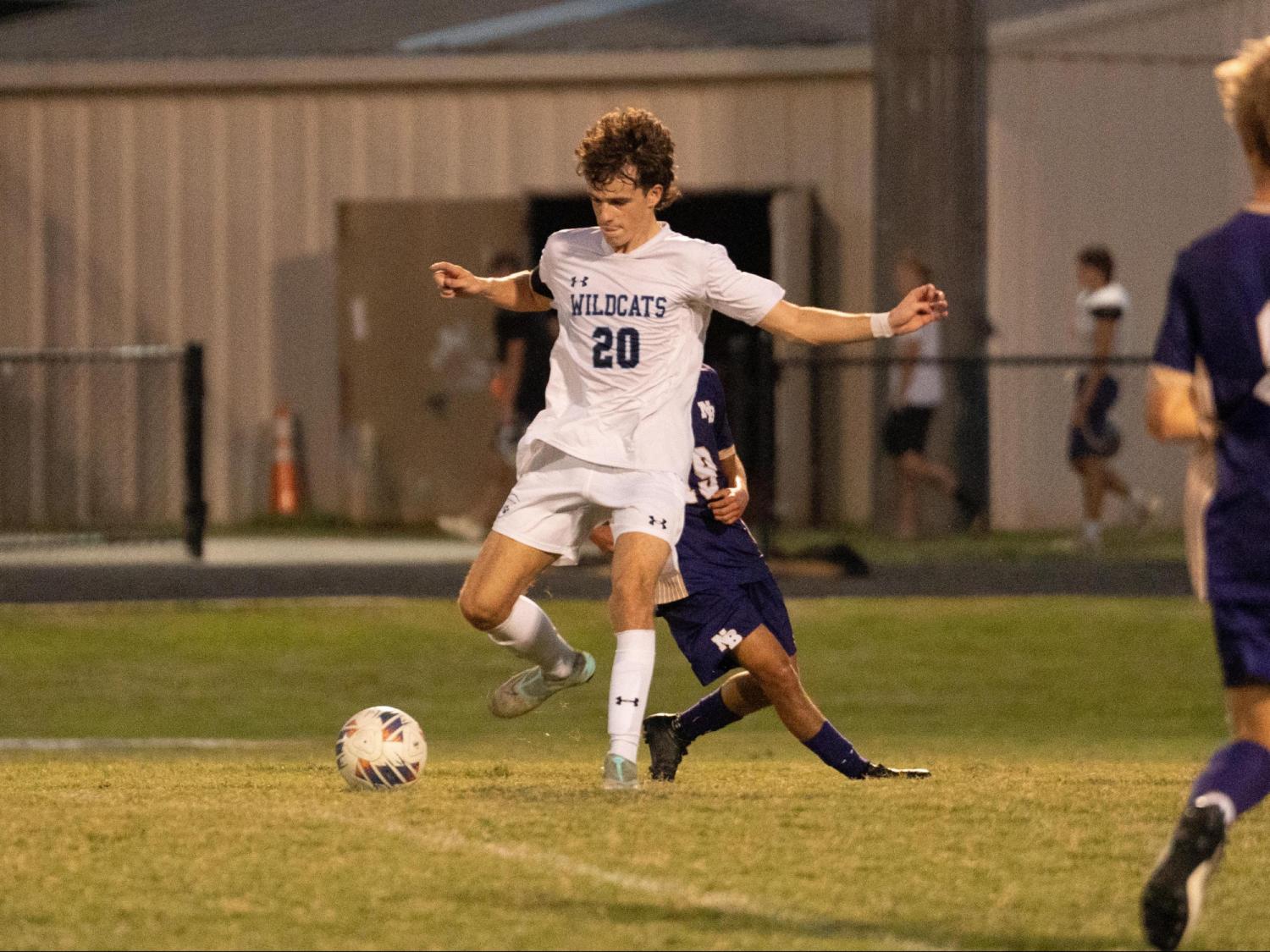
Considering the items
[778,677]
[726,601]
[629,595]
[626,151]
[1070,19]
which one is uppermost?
[1070,19]

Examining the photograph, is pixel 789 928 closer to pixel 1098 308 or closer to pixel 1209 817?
pixel 1209 817

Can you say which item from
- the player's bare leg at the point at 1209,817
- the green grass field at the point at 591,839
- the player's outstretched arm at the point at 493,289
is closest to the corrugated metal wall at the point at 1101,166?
the green grass field at the point at 591,839

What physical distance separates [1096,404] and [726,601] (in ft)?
31.8

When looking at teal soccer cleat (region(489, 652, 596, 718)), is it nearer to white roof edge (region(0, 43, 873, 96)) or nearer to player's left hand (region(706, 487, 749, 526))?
player's left hand (region(706, 487, 749, 526))

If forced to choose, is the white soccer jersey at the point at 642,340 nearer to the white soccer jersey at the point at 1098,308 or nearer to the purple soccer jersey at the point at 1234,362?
the purple soccer jersey at the point at 1234,362

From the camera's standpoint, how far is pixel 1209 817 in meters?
5.60

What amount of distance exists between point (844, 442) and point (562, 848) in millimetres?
14475

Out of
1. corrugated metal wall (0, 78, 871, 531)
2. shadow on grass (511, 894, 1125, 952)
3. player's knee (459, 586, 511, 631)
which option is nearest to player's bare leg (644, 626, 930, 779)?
player's knee (459, 586, 511, 631)

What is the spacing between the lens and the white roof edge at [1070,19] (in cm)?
2002

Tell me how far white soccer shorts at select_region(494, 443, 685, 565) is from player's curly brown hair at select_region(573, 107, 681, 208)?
0.88 meters

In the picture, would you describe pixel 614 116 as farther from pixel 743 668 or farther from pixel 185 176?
pixel 185 176

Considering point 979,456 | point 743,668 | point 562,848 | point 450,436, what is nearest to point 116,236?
point 450,436

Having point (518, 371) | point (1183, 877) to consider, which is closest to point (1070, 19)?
point (518, 371)

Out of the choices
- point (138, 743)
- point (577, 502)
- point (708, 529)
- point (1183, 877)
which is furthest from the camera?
point (138, 743)
